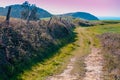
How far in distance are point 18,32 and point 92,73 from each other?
10.3 m

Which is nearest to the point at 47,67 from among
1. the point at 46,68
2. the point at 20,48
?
the point at 46,68

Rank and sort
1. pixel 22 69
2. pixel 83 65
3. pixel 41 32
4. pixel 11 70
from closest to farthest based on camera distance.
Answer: pixel 11 70 < pixel 22 69 < pixel 83 65 < pixel 41 32

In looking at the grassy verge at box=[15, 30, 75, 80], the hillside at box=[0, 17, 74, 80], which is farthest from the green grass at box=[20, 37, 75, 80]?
the hillside at box=[0, 17, 74, 80]

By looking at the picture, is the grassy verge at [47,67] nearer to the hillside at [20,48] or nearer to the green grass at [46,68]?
the green grass at [46,68]

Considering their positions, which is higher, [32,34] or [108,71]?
[32,34]

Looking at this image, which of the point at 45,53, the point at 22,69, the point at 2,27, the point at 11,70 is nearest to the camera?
the point at 11,70

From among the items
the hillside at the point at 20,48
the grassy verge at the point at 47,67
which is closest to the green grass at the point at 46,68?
the grassy verge at the point at 47,67

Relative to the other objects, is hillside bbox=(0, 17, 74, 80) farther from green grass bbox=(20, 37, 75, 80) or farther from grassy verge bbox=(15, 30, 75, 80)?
green grass bbox=(20, 37, 75, 80)

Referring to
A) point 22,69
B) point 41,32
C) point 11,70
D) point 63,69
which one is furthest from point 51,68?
point 41,32

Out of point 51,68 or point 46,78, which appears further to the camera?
point 51,68

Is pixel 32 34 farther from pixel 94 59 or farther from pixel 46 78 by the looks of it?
pixel 46 78

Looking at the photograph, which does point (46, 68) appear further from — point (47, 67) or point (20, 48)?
point (20, 48)

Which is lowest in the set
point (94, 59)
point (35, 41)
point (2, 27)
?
point (94, 59)

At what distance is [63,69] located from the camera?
2908cm
